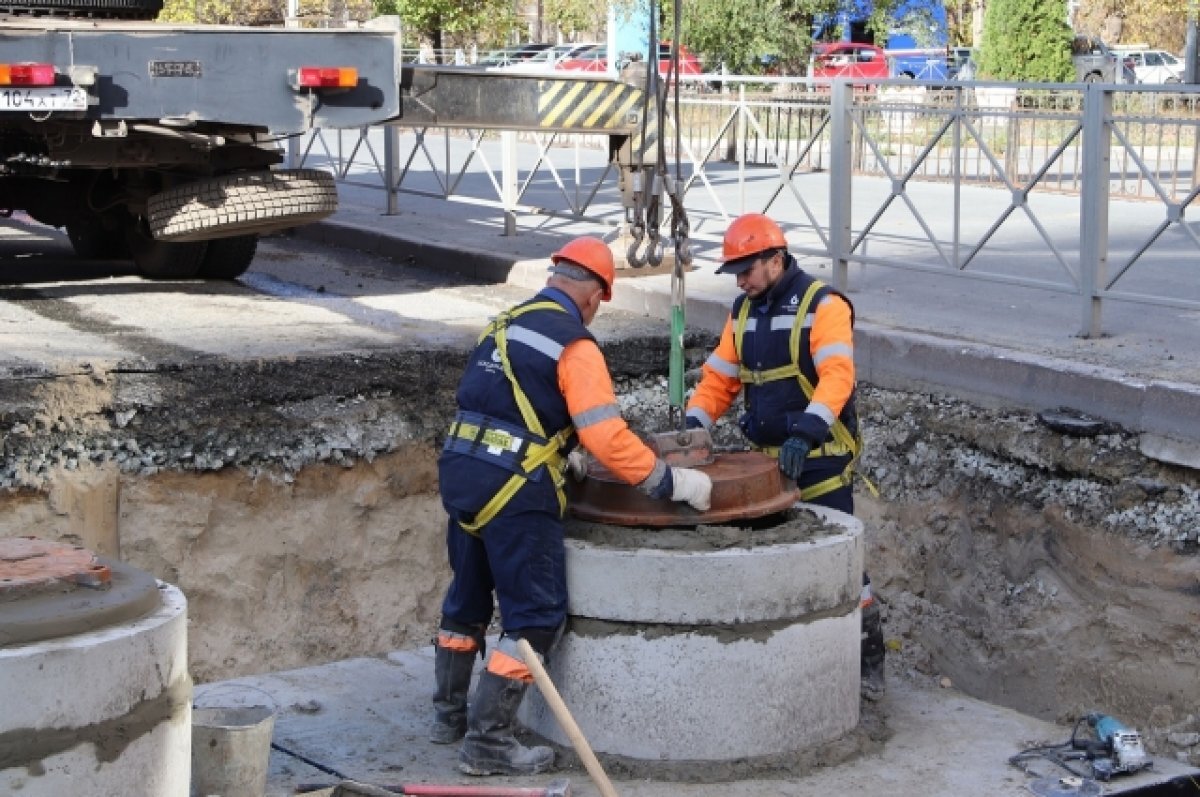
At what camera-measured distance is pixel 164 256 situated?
11062 millimetres

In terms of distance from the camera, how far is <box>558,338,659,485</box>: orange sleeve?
5.05 m

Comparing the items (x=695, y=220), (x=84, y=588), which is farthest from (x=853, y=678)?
(x=695, y=220)

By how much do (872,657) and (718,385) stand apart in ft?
3.79

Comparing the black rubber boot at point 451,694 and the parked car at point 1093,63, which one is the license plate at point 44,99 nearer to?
the black rubber boot at point 451,694

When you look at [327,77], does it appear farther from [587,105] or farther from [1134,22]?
[1134,22]

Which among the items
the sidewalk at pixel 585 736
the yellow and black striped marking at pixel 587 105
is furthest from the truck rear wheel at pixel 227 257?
the sidewalk at pixel 585 736

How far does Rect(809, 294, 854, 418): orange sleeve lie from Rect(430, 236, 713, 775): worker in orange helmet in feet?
2.26

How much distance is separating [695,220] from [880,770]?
328 inches

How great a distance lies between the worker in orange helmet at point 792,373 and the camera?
18.9ft

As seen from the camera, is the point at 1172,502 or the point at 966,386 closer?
the point at 1172,502

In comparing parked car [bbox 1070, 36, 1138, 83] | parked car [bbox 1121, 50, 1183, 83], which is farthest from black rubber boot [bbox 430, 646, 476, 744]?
parked car [bbox 1121, 50, 1183, 83]

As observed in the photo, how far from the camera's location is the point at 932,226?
1027cm

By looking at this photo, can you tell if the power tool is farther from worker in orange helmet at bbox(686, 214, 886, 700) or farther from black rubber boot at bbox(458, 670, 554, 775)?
black rubber boot at bbox(458, 670, 554, 775)

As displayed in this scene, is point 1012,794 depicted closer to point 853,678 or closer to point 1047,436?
point 853,678
